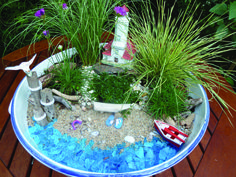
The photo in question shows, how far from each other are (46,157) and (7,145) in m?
0.28

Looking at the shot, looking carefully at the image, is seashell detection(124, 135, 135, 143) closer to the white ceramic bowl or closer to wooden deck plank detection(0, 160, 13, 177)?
the white ceramic bowl

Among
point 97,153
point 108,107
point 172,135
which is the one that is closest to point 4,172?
point 97,153

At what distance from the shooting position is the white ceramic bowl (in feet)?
1.77

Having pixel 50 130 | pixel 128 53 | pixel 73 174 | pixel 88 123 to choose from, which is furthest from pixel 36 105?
pixel 128 53

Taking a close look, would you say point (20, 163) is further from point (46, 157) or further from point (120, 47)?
point (120, 47)

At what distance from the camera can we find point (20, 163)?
0.67 meters

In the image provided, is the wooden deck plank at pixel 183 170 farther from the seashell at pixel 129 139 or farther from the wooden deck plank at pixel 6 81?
the wooden deck plank at pixel 6 81

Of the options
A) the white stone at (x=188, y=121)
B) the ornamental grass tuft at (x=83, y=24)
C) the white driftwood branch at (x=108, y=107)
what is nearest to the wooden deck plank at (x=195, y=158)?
the white stone at (x=188, y=121)

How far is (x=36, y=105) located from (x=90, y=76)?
0.34 meters

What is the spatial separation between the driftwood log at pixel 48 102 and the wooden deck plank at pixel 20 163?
18cm

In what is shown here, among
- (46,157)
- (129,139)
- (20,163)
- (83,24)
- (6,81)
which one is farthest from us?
(6,81)

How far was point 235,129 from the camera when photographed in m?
0.80

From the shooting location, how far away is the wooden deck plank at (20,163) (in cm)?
64

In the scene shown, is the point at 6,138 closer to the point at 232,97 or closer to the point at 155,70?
the point at 155,70
